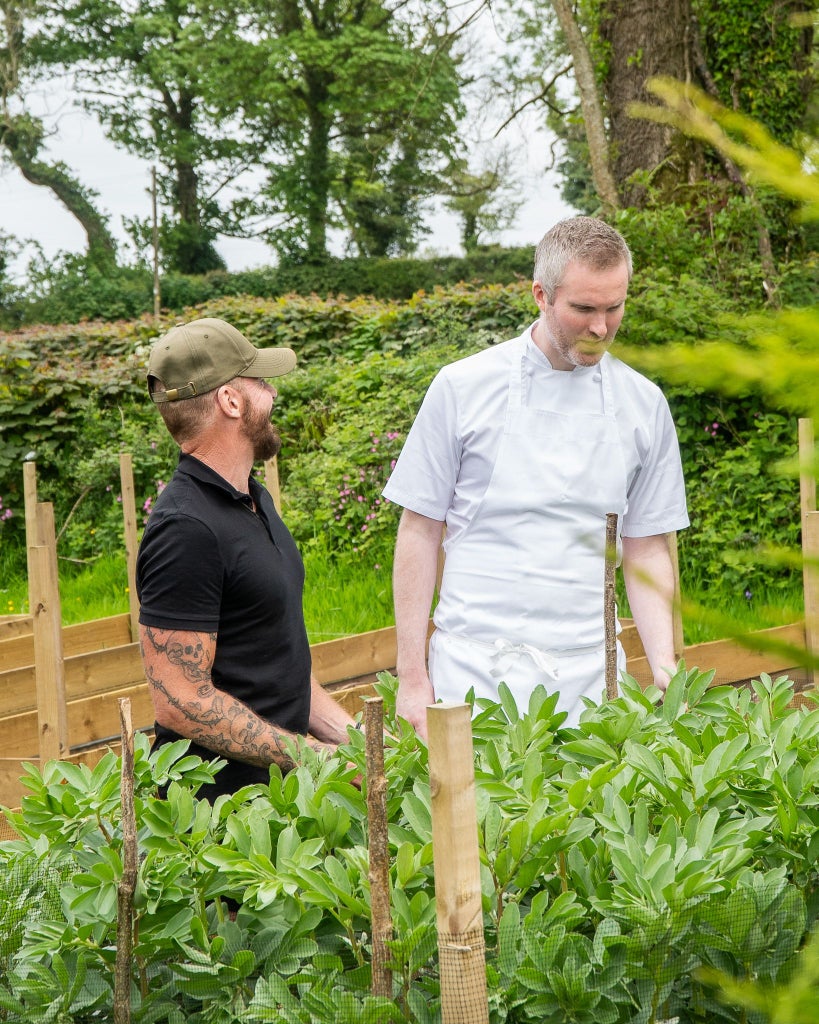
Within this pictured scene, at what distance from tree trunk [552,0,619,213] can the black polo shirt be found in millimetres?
6582

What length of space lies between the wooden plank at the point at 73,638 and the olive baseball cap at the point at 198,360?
415cm

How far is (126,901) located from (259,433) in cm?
139

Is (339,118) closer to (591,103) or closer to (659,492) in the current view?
(591,103)

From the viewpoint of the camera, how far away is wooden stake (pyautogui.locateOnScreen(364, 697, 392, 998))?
3.67 feet

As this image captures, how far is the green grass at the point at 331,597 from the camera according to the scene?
6.51 meters

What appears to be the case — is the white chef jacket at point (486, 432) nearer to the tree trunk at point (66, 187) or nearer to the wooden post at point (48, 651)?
the wooden post at point (48, 651)

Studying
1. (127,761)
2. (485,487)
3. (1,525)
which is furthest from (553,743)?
(1,525)

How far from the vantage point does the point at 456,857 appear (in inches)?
40.1

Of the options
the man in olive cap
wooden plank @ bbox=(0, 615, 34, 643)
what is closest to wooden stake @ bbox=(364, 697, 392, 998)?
the man in olive cap

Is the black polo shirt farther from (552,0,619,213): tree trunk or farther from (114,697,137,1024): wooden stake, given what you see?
(552,0,619,213): tree trunk

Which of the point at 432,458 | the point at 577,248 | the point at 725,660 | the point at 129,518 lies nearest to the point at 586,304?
the point at 577,248

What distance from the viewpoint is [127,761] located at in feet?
4.02

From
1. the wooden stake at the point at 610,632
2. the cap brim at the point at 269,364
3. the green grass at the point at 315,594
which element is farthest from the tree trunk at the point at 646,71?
the wooden stake at the point at 610,632

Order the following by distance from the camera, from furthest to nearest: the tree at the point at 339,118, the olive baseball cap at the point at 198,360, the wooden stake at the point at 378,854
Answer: the tree at the point at 339,118 → the olive baseball cap at the point at 198,360 → the wooden stake at the point at 378,854
